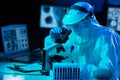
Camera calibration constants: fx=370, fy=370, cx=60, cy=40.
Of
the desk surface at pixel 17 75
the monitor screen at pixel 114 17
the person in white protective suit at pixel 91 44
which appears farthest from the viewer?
the monitor screen at pixel 114 17

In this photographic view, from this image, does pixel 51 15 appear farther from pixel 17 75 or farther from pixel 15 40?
pixel 17 75

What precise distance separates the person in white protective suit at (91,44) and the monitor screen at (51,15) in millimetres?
1053

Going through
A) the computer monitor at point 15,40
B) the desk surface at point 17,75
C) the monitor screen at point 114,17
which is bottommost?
the desk surface at point 17,75

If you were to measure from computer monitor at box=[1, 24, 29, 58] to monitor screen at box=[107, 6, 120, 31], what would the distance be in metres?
0.97

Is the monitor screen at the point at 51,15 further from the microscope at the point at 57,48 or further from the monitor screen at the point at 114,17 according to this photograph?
the microscope at the point at 57,48

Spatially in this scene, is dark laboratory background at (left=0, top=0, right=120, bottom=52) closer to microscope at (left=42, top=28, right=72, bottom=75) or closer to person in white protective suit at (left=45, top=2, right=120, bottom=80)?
microscope at (left=42, top=28, right=72, bottom=75)

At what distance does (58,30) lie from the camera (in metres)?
3.35

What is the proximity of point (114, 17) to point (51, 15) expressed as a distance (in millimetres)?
730

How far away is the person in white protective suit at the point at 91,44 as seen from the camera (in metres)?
2.91

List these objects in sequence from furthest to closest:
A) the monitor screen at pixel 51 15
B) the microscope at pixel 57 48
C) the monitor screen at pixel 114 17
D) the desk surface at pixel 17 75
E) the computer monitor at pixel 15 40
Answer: the monitor screen at pixel 51 15, the monitor screen at pixel 114 17, the computer monitor at pixel 15 40, the desk surface at pixel 17 75, the microscope at pixel 57 48

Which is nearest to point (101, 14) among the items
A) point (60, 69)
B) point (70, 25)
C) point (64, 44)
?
point (64, 44)

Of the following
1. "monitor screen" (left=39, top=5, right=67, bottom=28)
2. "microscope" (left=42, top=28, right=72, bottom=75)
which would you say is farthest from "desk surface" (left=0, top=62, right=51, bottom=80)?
"monitor screen" (left=39, top=5, right=67, bottom=28)

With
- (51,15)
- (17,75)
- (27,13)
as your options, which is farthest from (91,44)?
(27,13)

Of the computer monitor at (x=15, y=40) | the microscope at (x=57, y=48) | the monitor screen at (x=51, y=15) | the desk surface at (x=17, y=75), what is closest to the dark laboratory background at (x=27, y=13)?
the monitor screen at (x=51, y=15)
